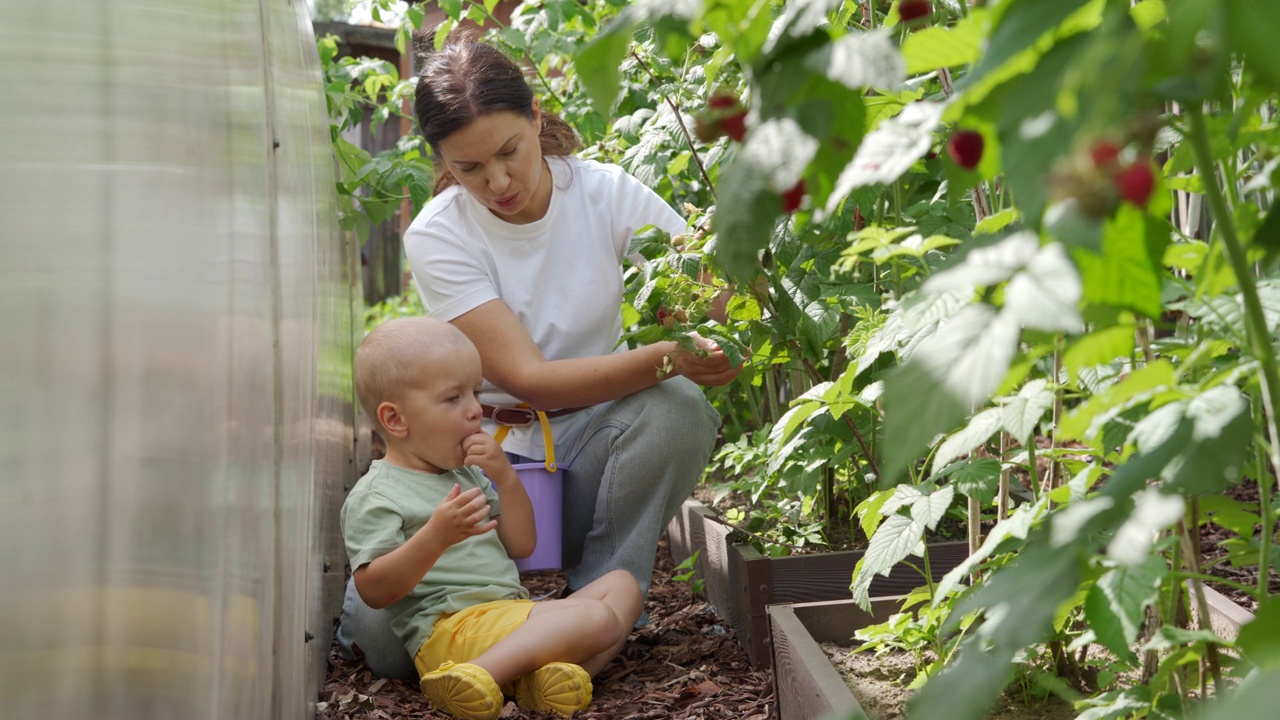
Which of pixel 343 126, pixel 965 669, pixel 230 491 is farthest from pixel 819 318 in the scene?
pixel 343 126

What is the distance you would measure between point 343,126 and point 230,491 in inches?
116

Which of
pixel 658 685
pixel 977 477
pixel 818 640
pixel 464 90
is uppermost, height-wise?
pixel 464 90

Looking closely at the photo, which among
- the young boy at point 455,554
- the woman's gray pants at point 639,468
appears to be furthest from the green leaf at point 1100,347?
the woman's gray pants at point 639,468

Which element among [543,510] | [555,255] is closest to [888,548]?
[543,510]

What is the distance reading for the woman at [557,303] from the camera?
2.81 m

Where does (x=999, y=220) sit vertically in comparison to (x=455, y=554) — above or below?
above

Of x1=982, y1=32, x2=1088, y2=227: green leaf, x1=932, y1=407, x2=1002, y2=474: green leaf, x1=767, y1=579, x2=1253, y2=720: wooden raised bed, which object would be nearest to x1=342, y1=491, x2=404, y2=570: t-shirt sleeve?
x1=767, y1=579, x2=1253, y2=720: wooden raised bed

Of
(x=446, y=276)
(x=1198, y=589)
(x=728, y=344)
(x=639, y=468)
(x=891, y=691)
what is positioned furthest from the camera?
(x=446, y=276)

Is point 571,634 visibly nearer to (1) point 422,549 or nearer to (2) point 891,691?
(1) point 422,549

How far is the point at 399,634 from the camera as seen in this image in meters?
2.43

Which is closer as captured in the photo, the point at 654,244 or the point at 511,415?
the point at 654,244

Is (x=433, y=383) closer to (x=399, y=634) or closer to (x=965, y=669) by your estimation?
(x=399, y=634)

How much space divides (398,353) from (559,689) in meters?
0.77

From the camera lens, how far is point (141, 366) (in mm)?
996
